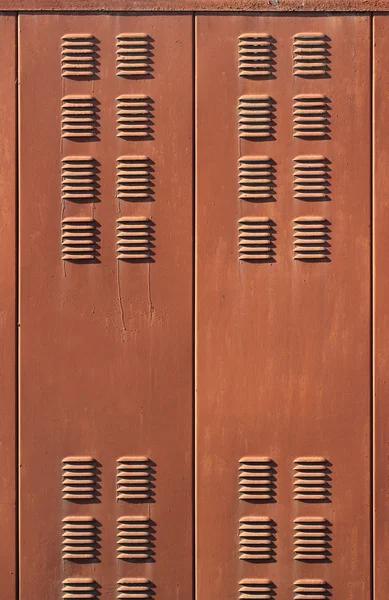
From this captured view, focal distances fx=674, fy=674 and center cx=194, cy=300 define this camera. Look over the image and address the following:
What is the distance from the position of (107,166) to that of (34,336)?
0.74 m

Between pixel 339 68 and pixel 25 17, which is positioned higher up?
pixel 25 17

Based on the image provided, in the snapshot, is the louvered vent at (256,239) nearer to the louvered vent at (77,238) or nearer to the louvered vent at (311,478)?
the louvered vent at (77,238)

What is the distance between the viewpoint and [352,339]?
2.66m

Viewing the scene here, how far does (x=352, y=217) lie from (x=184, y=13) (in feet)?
3.47

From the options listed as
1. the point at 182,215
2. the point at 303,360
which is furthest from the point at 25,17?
the point at 303,360

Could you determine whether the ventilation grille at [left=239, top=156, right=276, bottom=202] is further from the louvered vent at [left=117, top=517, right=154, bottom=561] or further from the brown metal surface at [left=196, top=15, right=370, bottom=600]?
the louvered vent at [left=117, top=517, right=154, bottom=561]

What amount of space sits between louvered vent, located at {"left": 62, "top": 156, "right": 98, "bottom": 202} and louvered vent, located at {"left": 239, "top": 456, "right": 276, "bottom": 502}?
123cm

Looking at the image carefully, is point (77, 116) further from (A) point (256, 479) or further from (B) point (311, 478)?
(B) point (311, 478)

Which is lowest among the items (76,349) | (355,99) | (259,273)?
(76,349)

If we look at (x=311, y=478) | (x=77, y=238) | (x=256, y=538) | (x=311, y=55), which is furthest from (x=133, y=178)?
(x=256, y=538)

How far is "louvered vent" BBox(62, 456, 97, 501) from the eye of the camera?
2.66 m

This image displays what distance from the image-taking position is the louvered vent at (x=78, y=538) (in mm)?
2652

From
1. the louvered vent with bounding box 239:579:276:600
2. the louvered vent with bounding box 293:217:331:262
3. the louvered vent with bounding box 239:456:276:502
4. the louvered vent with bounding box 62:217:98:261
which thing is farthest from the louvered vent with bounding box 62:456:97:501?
the louvered vent with bounding box 293:217:331:262

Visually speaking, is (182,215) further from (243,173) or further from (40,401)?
(40,401)
